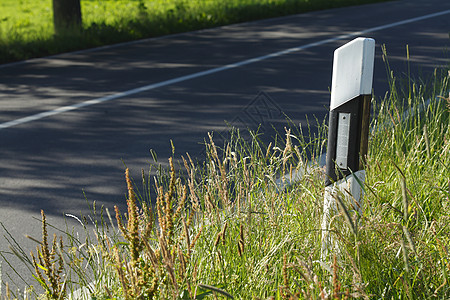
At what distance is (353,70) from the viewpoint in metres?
2.56

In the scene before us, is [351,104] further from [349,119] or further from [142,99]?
[142,99]

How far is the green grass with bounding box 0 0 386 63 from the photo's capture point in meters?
10.3

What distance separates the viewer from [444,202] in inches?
115

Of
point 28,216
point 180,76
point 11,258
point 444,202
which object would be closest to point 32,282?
point 11,258

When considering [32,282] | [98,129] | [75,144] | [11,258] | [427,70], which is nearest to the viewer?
[32,282]

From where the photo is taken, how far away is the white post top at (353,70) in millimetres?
2521

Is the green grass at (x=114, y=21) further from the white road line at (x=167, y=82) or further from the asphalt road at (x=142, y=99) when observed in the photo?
the white road line at (x=167, y=82)

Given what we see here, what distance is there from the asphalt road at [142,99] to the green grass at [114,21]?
0.48m

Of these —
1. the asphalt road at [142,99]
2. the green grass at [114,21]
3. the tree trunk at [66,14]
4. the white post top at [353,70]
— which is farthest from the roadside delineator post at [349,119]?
the tree trunk at [66,14]

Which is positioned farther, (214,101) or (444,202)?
(214,101)

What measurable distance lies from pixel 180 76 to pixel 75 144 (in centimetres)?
311

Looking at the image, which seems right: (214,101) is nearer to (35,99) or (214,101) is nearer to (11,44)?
(35,99)

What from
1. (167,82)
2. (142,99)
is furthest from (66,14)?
(142,99)

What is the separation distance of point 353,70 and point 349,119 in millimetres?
221
